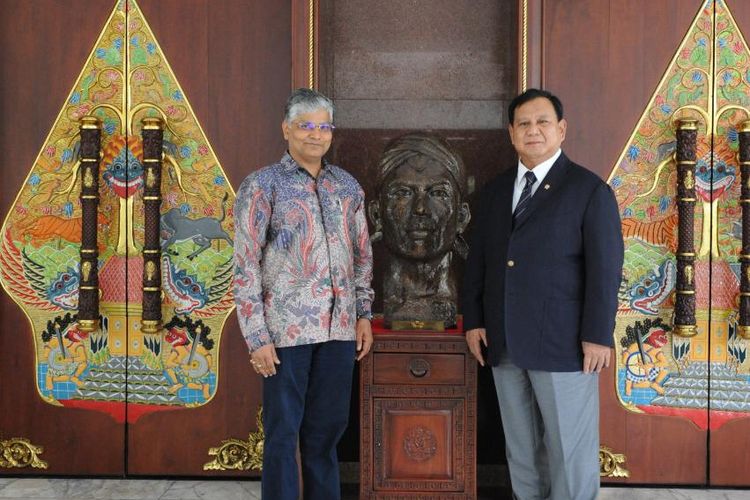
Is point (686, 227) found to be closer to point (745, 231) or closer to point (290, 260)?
point (745, 231)

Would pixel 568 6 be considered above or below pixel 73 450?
above

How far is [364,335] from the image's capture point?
2174 mm

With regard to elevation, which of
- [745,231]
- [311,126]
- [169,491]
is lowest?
[169,491]

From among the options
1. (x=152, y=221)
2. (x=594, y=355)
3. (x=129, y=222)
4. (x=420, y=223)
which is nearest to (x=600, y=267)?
(x=594, y=355)

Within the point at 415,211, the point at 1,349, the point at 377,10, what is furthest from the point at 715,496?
the point at 1,349

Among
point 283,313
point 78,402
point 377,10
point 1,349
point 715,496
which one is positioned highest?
point 377,10

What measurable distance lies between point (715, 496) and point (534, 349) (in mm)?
1306

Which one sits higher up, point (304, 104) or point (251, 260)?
point (304, 104)

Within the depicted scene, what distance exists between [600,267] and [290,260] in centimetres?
91

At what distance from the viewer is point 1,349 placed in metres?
2.87

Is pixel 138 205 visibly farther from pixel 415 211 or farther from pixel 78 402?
pixel 415 211

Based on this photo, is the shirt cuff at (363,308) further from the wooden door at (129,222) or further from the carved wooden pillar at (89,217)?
the carved wooden pillar at (89,217)

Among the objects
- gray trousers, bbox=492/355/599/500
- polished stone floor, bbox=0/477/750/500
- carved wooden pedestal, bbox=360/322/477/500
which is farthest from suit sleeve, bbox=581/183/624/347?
polished stone floor, bbox=0/477/750/500

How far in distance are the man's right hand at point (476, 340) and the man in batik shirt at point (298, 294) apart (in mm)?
407
